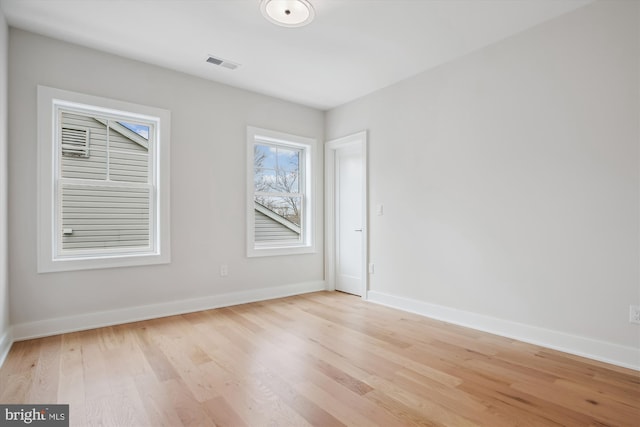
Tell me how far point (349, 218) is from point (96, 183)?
3.09 m

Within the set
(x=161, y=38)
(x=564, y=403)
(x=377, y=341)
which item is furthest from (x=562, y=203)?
(x=161, y=38)

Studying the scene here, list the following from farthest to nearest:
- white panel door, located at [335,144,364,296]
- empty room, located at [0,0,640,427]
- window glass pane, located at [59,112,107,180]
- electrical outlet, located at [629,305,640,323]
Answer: white panel door, located at [335,144,364,296] → window glass pane, located at [59,112,107,180] → electrical outlet, located at [629,305,640,323] → empty room, located at [0,0,640,427]

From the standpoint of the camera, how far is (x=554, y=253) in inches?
108

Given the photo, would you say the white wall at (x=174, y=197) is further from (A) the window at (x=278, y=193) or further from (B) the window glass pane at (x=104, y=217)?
(B) the window glass pane at (x=104, y=217)

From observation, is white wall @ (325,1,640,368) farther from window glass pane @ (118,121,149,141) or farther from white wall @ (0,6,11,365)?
white wall @ (0,6,11,365)

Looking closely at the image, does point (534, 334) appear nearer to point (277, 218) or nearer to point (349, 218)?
point (349, 218)

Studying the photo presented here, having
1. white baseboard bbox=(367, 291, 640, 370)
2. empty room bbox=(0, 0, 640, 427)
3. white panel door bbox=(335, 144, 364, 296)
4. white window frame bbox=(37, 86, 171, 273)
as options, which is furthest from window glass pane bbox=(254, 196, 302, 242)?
white baseboard bbox=(367, 291, 640, 370)

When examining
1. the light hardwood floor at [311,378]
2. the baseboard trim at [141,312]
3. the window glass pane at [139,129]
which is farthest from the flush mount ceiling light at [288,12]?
the baseboard trim at [141,312]

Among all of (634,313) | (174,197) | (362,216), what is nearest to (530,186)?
(634,313)

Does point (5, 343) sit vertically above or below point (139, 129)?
below

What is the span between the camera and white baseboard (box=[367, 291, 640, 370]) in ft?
7.88

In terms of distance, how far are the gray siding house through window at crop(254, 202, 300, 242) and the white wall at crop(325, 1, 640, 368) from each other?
4.98ft

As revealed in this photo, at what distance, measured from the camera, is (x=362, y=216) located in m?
4.43

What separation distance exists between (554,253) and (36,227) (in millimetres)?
4446
